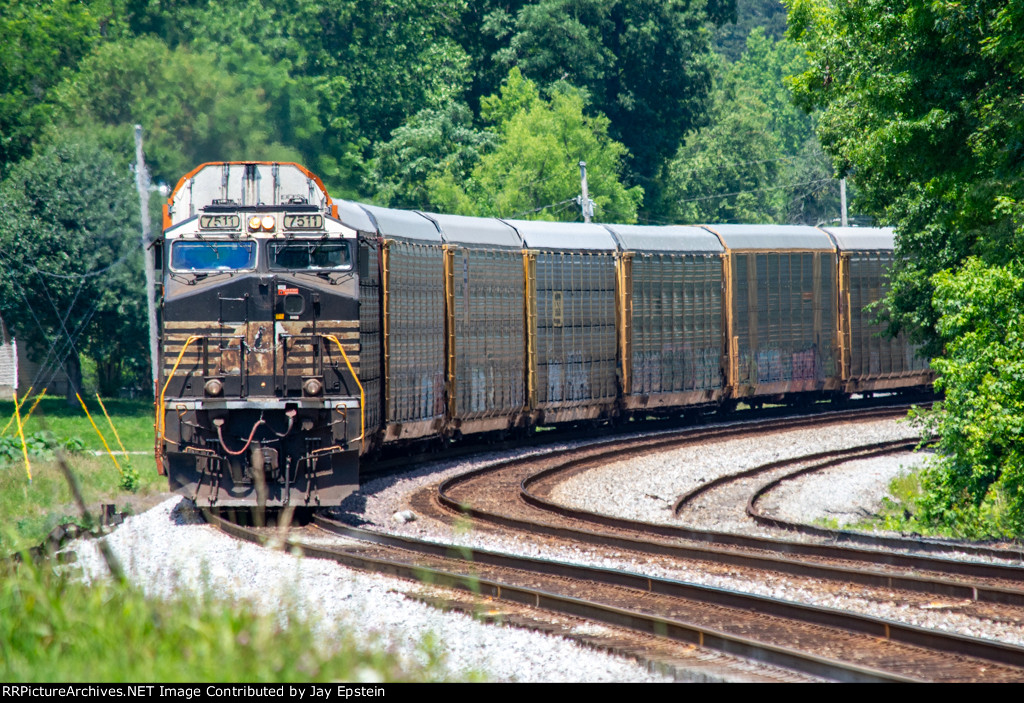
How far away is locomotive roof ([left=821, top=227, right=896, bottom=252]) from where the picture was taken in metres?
28.5

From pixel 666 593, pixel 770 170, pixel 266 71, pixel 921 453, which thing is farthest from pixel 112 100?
pixel 770 170

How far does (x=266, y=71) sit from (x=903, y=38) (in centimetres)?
3382

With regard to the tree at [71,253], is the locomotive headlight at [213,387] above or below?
below

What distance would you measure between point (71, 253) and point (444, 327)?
2637 cm

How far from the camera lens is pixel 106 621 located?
6.26 meters

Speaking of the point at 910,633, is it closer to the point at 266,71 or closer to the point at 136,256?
the point at 136,256

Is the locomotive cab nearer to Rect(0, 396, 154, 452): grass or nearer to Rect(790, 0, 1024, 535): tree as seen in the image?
Rect(790, 0, 1024, 535): tree

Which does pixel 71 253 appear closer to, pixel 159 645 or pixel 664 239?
pixel 664 239

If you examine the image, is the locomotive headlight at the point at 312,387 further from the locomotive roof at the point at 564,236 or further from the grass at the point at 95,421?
the grass at the point at 95,421

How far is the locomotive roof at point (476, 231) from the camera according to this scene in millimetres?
19844

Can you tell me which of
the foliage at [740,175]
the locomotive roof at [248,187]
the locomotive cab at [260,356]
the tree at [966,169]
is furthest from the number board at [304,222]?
the foliage at [740,175]

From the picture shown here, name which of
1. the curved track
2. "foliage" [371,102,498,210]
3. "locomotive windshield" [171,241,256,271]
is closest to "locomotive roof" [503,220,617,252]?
"locomotive windshield" [171,241,256,271]

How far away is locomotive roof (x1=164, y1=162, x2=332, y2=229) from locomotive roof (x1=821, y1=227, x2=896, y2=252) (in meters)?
17.2

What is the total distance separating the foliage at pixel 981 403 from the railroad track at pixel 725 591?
455 cm
